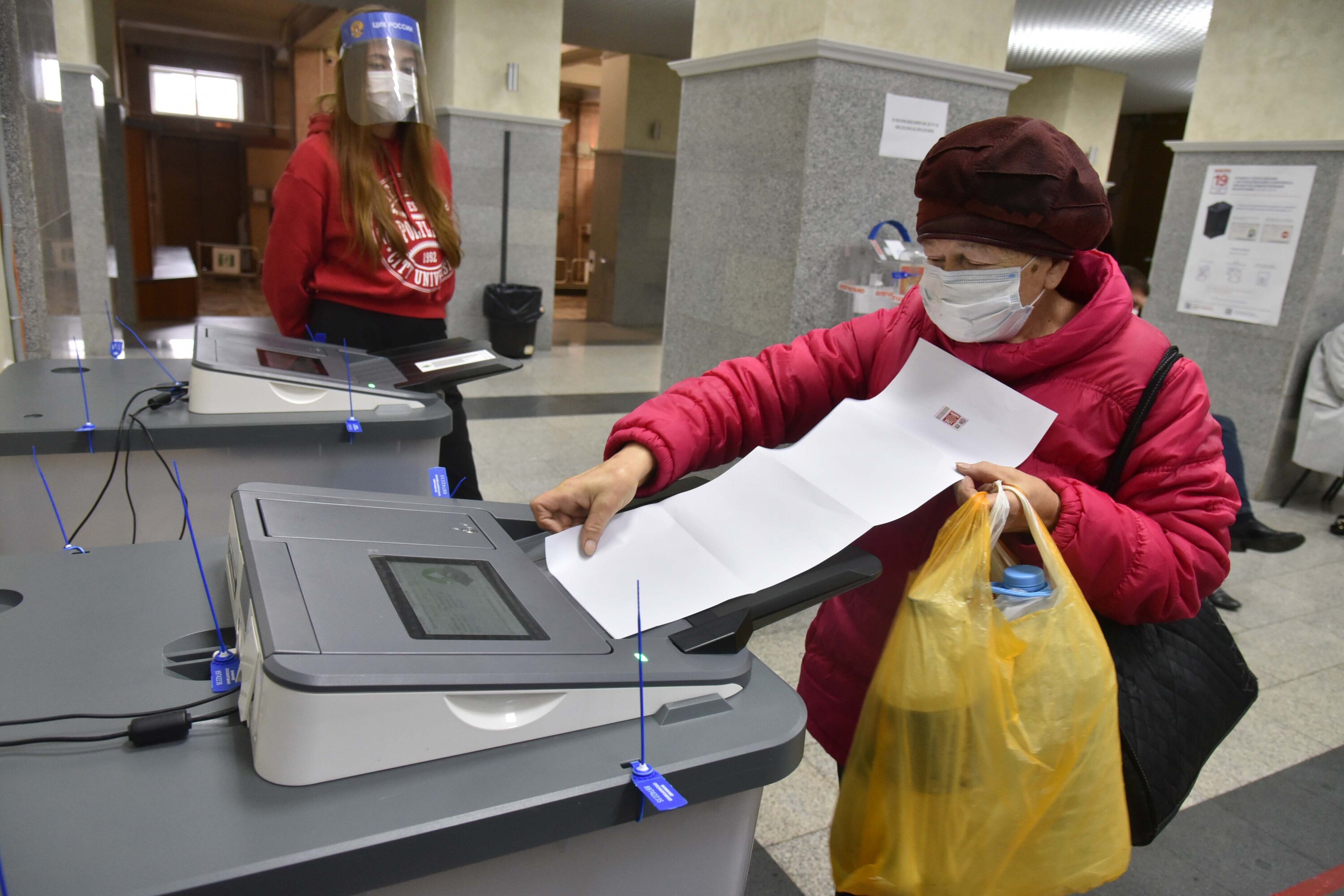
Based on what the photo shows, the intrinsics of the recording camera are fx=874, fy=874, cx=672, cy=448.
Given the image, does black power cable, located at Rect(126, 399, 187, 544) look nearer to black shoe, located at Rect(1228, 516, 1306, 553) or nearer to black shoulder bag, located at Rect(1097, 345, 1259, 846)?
black shoulder bag, located at Rect(1097, 345, 1259, 846)

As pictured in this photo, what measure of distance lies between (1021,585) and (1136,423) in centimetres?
24

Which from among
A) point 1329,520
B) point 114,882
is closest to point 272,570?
point 114,882

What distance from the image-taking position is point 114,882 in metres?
0.55

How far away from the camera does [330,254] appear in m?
2.24

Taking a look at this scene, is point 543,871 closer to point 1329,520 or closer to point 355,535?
point 355,535

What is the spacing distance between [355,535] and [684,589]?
1.12 feet

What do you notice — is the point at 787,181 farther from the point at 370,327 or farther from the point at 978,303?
the point at 978,303

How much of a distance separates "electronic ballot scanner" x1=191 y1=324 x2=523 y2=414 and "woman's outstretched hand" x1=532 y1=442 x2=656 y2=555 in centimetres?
91

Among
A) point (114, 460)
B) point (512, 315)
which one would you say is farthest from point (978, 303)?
point (512, 315)

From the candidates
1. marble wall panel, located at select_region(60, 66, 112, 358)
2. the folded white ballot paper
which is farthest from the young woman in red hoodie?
marble wall panel, located at select_region(60, 66, 112, 358)

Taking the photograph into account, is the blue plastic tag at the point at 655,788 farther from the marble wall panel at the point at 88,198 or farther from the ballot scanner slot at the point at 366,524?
the marble wall panel at the point at 88,198

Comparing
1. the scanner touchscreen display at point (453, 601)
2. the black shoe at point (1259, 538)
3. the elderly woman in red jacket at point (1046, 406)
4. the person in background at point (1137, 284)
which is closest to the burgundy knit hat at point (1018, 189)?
the elderly woman in red jacket at point (1046, 406)

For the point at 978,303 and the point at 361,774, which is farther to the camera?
the point at 978,303

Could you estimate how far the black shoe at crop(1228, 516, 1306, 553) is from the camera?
3.44 metres
